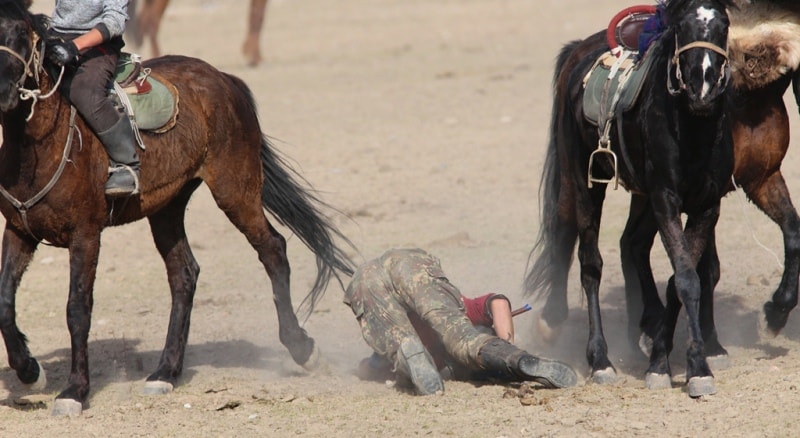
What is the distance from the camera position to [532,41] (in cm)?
1967

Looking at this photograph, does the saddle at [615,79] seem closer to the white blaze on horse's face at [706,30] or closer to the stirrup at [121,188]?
the white blaze on horse's face at [706,30]

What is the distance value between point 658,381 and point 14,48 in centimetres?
352

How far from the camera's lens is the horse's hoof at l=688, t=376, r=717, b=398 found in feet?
16.6

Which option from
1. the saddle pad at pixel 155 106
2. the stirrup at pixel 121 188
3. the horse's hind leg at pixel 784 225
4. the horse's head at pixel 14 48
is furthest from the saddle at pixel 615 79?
the horse's head at pixel 14 48

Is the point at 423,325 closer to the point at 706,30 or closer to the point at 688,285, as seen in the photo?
the point at 688,285

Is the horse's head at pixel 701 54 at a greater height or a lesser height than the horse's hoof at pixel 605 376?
greater

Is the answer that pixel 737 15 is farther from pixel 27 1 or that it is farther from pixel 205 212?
pixel 205 212

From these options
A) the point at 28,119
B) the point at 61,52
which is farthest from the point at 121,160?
the point at 61,52

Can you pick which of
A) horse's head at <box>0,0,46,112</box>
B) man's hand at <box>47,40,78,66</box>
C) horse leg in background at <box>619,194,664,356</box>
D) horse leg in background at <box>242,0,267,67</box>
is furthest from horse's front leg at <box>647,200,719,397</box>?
horse leg in background at <box>242,0,267,67</box>

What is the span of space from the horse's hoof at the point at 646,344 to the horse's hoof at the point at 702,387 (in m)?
1.39

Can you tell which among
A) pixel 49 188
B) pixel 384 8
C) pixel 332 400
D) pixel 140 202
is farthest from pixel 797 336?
pixel 384 8

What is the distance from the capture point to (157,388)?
237 inches

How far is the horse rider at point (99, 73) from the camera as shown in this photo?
5594 millimetres

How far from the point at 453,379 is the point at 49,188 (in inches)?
91.9
